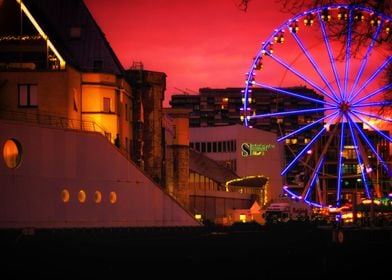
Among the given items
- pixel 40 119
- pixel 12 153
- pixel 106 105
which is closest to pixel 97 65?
pixel 106 105

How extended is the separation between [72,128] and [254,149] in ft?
386

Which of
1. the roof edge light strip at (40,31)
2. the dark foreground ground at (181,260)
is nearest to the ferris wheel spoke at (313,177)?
the roof edge light strip at (40,31)

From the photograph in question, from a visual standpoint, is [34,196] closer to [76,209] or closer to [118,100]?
[76,209]

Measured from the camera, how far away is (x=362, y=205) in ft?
304

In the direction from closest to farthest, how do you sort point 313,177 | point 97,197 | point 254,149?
point 97,197 → point 313,177 → point 254,149

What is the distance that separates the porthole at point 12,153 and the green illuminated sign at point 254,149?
123m

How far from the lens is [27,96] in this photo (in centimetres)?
6056

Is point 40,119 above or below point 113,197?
above

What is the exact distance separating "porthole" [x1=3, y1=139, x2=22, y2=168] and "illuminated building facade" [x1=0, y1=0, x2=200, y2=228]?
0.06 metres

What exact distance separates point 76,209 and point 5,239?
1040 cm

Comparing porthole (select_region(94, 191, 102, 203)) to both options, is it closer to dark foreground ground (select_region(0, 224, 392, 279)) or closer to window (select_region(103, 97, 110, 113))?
dark foreground ground (select_region(0, 224, 392, 279))

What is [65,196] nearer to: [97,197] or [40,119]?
[97,197]

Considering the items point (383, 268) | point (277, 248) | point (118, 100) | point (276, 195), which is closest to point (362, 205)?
point (118, 100)

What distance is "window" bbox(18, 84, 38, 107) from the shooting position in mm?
60344
